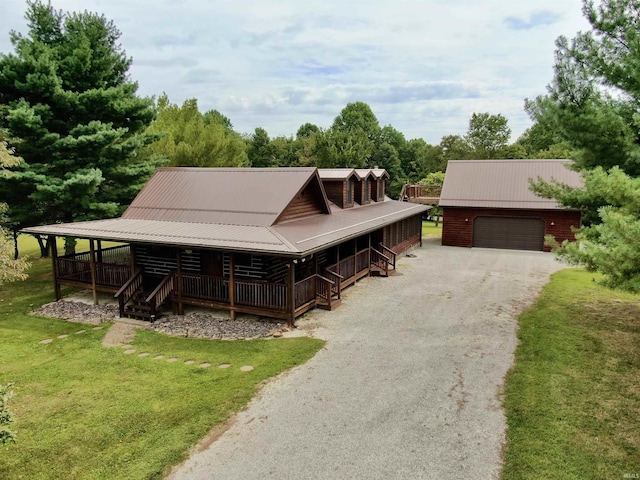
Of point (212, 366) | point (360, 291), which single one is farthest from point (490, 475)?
point (360, 291)

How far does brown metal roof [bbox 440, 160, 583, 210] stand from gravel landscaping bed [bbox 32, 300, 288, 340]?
664 inches

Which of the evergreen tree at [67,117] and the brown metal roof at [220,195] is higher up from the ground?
the evergreen tree at [67,117]

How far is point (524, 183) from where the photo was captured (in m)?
25.8

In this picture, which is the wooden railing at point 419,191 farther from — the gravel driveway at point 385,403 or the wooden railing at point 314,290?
the wooden railing at point 314,290

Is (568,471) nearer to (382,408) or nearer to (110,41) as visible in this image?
(382,408)

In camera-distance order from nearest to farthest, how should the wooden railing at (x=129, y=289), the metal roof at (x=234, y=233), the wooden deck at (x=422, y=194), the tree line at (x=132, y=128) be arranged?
the tree line at (x=132, y=128)
the metal roof at (x=234, y=233)
the wooden railing at (x=129, y=289)
the wooden deck at (x=422, y=194)

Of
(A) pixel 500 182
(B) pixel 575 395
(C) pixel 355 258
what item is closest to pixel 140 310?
(C) pixel 355 258

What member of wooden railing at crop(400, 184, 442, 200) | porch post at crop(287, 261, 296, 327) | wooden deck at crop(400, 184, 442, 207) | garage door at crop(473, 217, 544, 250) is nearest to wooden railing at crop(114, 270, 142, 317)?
porch post at crop(287, 261, 296, 327)

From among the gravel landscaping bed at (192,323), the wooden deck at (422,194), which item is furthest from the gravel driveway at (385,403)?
the wooden deck at (422,194)

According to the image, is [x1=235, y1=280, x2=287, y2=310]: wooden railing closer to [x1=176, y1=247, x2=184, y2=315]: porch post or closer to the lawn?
the lawn

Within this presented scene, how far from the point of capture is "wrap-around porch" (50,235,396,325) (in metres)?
12.4

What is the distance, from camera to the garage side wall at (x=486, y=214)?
23.9 metres

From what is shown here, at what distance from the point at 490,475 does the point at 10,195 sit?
19.5m

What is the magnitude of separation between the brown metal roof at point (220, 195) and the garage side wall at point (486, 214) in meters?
13.3
